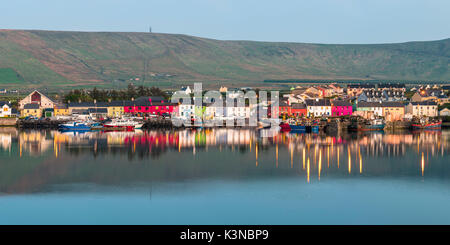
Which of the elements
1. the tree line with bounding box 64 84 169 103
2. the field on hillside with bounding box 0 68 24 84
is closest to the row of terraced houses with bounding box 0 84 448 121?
the tree line with bounding box 64 84 169 103

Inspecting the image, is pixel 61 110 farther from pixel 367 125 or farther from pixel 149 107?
pixel 367 125

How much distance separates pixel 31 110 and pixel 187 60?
99695 millimetres

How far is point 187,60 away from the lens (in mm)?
168500

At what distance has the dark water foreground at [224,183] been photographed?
57.3 feet

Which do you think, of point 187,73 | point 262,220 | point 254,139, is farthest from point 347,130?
point 187,73

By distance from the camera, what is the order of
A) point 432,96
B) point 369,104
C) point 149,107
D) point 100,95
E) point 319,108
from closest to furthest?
point 319,108 → point 149,107 → point 369,104 → point 100,95 → point 432,96

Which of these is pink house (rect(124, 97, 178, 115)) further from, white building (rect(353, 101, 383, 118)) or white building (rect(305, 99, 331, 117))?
white building (rect(353, 101, 383, 118))

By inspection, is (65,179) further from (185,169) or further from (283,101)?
(283,101)

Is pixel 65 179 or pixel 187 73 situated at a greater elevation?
pixel 187 73

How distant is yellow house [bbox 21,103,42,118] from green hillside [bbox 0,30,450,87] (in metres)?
64.5

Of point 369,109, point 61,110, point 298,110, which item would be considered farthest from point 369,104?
point 61,110

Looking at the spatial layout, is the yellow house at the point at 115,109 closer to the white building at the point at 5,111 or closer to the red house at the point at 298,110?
the white building at the point at 5,111

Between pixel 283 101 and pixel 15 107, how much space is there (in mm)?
33494

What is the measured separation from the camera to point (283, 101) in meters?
74.6
